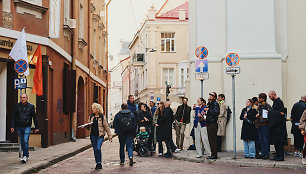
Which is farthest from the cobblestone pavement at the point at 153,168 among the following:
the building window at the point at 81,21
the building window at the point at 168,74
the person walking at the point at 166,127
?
the building window at the point at 168,74

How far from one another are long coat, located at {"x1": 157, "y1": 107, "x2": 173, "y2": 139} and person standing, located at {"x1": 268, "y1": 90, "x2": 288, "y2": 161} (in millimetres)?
3562

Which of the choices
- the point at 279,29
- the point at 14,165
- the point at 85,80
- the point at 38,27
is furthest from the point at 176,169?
the point at 85,80

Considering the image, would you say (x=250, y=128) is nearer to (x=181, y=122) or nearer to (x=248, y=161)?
(x=248, y=161)

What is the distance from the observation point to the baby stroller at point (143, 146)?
15812 millimetres

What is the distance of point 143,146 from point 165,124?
99 cm

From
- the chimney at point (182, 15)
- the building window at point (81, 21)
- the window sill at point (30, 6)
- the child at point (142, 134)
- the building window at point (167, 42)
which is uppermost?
the chimney at point (182, 15)

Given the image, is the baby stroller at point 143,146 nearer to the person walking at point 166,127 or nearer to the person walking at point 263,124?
the person walking at point 166,127

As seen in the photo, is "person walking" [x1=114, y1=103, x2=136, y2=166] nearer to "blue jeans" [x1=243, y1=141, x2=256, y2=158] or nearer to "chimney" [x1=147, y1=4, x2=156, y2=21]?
"blue jeans" [x1=243, y1=141, x2=256, y2=158]

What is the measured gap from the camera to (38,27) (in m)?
17.9

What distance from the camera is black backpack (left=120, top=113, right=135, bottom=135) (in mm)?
12867

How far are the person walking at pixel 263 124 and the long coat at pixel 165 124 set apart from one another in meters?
3.06

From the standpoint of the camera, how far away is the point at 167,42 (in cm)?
5353

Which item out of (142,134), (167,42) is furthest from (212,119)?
(167,42)

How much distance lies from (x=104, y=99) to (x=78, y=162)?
81.4 ft
